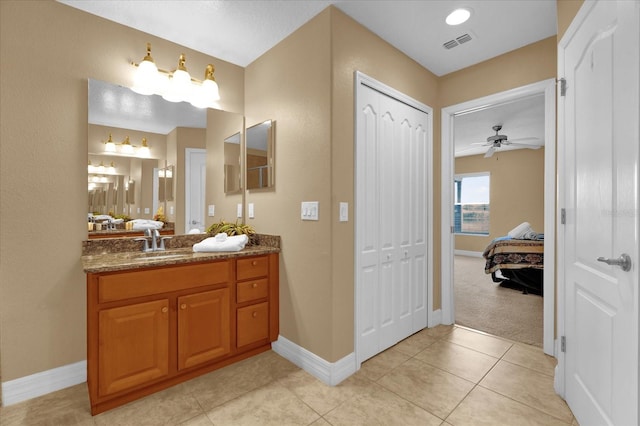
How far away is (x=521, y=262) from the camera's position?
4.32m

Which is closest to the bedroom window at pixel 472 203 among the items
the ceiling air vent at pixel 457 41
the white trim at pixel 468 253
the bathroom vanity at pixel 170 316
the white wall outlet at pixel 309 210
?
the white trim at pixel 468 253

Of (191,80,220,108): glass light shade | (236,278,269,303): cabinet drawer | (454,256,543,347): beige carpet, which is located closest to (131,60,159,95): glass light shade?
(191,80,220,108): glass light shade

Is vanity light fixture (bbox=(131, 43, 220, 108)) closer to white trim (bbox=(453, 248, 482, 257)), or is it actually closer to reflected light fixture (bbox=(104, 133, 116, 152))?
reflected light fixture (bbox=(104, 133, 116, 152))

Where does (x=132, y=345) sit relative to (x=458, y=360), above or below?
above

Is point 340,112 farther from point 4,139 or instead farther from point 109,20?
point 4,139

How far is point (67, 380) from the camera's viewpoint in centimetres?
200

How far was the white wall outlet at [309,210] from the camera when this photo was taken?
7.07 ft

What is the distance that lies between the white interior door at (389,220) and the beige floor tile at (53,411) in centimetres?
175

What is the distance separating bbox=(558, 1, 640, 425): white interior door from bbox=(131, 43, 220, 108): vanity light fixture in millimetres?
2586

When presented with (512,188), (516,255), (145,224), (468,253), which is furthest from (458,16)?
(468,253)

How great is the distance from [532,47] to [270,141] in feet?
7.78

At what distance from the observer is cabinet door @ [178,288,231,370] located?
6.52 feet

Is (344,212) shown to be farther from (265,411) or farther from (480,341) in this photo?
(480,341)

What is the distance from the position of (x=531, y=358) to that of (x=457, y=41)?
266 centimetres
